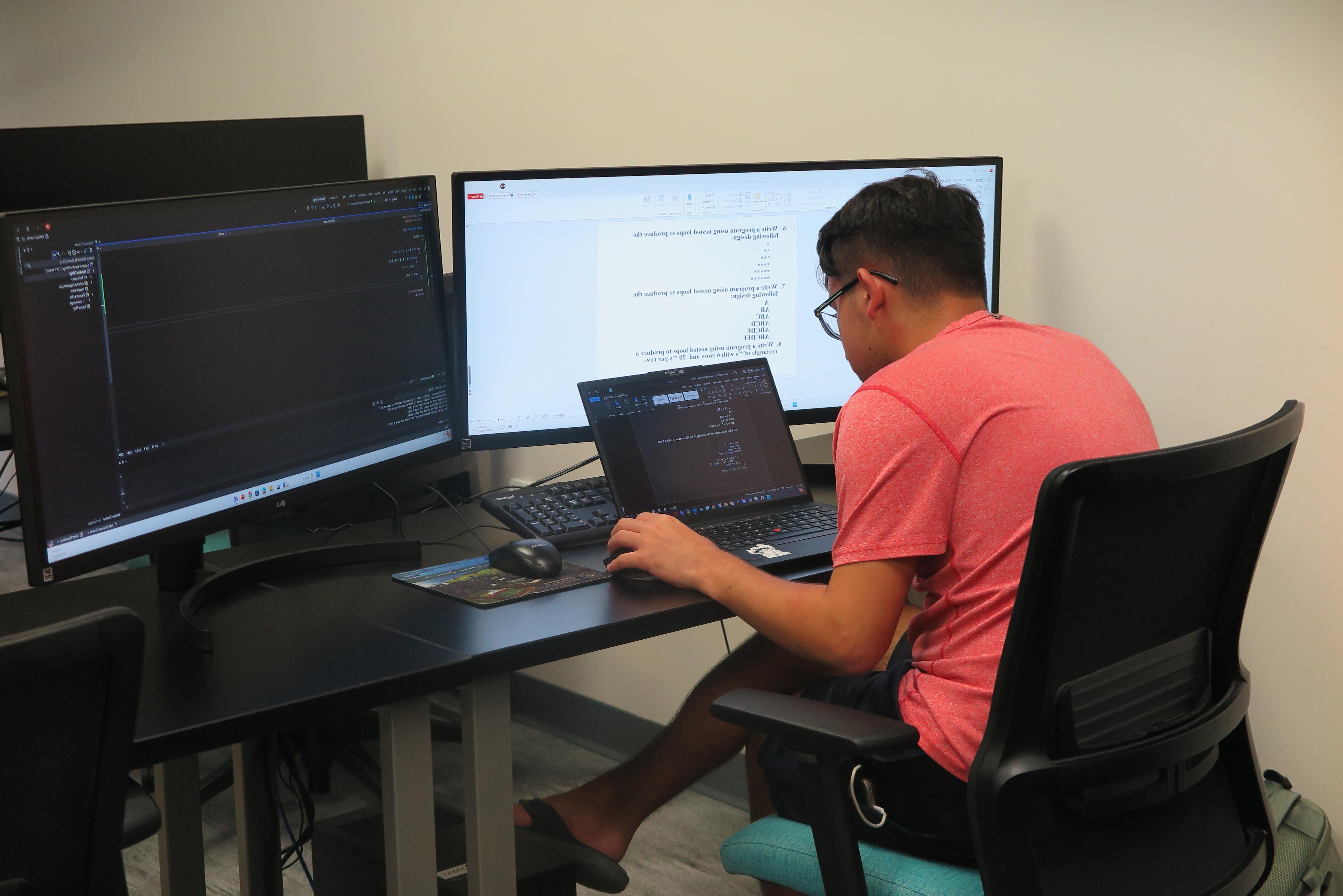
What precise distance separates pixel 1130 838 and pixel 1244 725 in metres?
0.23

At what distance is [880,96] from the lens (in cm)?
218

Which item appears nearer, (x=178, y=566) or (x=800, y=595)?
(x=800, y=595)

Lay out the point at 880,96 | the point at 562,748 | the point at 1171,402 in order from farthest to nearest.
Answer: the point at 562,748
the point at 880,96
the point at 1171,402

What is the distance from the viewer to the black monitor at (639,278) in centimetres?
174

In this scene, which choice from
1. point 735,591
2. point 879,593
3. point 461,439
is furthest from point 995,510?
point 461,439

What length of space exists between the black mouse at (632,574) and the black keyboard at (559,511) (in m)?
0.12

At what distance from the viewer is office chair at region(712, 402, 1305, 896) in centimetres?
103

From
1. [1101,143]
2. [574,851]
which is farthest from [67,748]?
[1101,143]

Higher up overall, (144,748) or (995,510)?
(995,510)

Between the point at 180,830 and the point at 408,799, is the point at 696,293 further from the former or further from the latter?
the point at 180,830

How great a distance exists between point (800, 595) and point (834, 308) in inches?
19.5

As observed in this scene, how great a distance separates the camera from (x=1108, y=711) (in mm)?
1120

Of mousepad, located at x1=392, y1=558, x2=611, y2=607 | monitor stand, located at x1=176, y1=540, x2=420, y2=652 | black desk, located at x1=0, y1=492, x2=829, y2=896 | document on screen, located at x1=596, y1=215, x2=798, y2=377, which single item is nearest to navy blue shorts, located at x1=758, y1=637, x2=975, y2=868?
black desk, located at x1=0, y1=492, x2=829, y2=896

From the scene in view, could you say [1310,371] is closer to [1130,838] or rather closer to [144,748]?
[1130,838]
